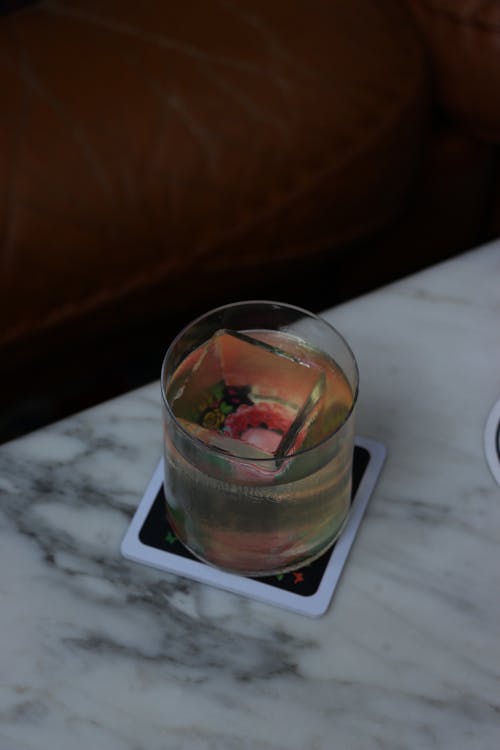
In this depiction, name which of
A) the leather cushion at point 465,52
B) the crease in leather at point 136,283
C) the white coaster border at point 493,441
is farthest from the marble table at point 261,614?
the leather cushion at point 465,52

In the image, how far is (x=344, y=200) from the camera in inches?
40.1

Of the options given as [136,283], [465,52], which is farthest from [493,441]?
[465,52]

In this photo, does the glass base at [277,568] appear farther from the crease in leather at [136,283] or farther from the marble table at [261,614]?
the crease in leather at [136,283]

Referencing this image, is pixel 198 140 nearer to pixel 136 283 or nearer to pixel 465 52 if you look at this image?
pixel 136 283

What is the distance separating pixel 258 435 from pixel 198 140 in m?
0.42

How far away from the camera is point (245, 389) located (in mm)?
650

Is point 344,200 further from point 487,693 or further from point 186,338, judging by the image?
point 487,693

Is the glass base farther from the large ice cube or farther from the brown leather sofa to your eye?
the brown leather sofa

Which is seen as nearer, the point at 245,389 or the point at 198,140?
the point at 245,389

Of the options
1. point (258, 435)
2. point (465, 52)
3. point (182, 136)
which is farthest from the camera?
point (465, 52)

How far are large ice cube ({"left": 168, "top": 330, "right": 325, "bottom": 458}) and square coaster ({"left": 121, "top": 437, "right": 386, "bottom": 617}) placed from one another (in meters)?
0.09

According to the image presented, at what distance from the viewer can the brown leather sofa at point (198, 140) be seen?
3.00ft

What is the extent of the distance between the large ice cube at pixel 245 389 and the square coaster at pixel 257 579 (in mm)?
91

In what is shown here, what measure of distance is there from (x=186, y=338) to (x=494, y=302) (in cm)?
29
